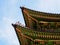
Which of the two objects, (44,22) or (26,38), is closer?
(26,38)

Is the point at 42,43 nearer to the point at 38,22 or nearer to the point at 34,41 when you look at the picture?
the point at 34,41

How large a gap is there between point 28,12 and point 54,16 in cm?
274

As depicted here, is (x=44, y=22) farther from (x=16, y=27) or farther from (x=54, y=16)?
(x=16, y=27)

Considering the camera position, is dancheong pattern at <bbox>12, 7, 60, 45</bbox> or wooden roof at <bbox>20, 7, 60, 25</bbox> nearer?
dancheong pattern at <bbox>12, 7, 60, 45</bbox>

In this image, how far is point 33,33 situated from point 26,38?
0.84 metres

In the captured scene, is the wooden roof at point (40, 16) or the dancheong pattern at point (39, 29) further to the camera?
the wooden roof at point (40, 16)

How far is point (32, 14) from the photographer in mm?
23047

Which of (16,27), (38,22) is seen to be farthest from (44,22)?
(16,27)

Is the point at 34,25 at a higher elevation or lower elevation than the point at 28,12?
lower

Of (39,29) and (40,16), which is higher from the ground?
(40,16)

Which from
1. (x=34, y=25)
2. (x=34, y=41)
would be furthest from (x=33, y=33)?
(x=34, y=25)

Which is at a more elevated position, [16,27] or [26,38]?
[16,27]

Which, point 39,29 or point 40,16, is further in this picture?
point 40,16

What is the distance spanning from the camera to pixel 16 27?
64.8 ft
